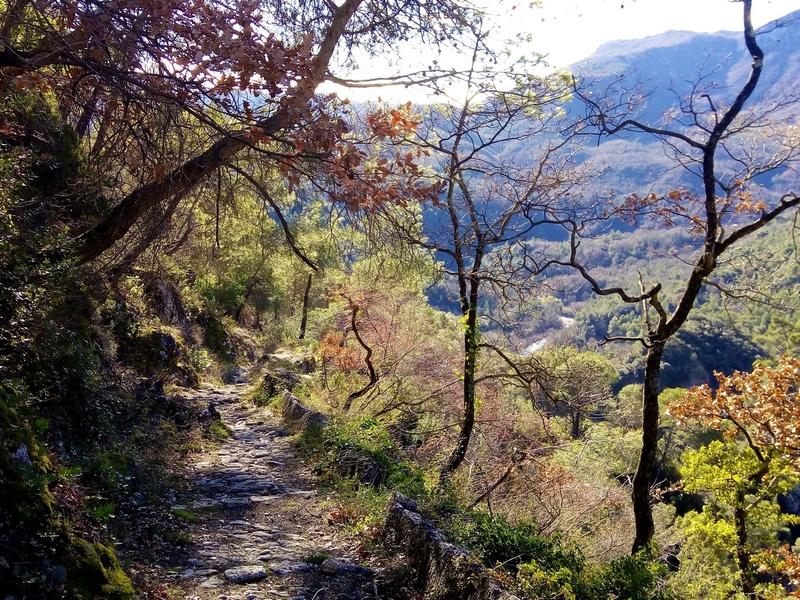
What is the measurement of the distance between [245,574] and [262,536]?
1.06 meters

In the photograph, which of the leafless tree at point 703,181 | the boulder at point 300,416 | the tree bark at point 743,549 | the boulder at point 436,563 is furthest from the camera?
the tree bark at point 743,549

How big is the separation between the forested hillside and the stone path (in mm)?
38

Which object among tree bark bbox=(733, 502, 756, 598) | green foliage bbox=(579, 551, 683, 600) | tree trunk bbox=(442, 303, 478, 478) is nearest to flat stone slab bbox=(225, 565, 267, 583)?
green foliage bbox=(579, 551, 683, 600)

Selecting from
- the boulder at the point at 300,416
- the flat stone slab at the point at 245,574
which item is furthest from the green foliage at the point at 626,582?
the boulder at the point at 300,416

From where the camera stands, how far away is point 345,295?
14.4m

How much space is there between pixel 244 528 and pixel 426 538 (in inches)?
82.4

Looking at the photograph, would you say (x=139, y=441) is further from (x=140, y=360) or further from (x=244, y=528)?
(x=140, y=360)

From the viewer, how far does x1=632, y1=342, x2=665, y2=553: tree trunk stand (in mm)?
7945

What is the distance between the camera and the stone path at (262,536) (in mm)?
4332

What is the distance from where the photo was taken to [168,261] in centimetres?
1178

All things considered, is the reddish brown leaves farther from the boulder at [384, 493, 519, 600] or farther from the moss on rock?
the moss on rock

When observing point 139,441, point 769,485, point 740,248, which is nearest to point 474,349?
point 740,248

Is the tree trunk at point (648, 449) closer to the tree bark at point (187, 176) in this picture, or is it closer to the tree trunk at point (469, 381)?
the tree trunk at point (469, 381)

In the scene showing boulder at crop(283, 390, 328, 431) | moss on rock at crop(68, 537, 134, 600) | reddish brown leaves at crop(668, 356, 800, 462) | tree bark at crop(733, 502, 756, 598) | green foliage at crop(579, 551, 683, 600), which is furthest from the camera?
tree bark at crop(733, 502, 756, 598)
